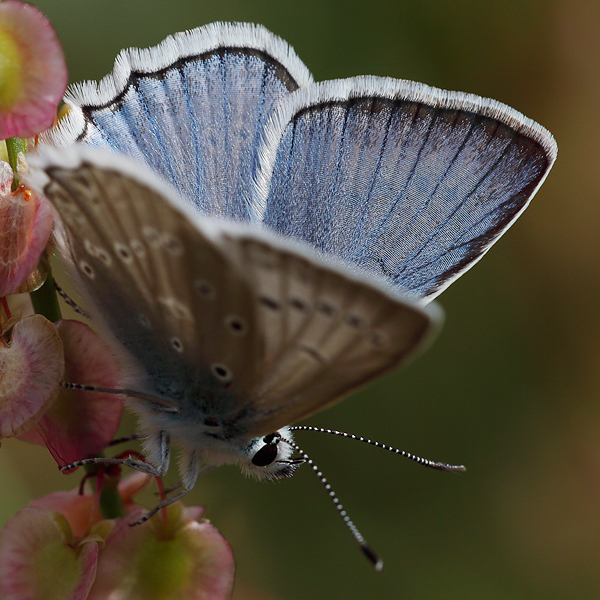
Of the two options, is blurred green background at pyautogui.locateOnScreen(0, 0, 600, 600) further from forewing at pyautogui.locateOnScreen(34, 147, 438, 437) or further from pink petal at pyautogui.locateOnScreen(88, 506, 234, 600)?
forewing at pyautogui.locateOnScreen(34, 147, 438, 437)

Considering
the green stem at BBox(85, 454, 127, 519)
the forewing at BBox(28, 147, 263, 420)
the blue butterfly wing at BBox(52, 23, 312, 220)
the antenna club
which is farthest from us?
the blue butterfly wing at BBox(52, 23, 312, 220)

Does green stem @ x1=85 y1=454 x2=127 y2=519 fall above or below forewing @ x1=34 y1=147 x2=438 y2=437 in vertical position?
below

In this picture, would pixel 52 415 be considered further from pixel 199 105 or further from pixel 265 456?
pixel 199 105

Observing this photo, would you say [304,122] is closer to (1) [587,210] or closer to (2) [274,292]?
(2) [274,292]

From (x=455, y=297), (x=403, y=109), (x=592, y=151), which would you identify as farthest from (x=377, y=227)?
(x=592, y=151)

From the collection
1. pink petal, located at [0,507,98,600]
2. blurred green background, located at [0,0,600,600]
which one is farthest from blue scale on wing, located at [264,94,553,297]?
blurred green background, located at [0,0,600,600]

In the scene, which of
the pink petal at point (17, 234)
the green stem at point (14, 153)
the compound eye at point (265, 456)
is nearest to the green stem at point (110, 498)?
the compound eye at point (265, 456)
